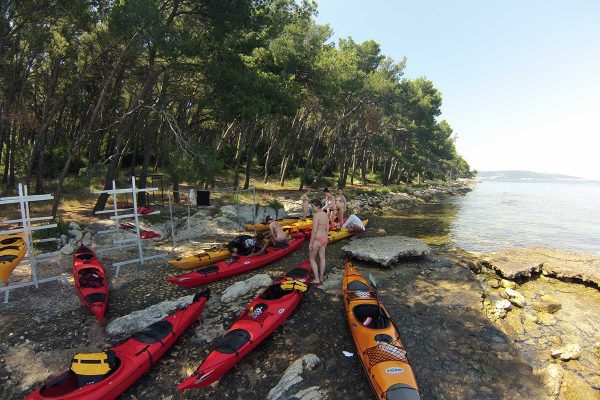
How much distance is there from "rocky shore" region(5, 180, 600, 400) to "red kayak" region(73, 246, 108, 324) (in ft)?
1.20

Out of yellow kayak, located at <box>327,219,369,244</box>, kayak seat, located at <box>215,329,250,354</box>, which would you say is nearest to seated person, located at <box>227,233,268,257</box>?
yellow kayak, located at <box>327,219,369,244</box>

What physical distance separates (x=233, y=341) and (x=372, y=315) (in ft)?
9.59

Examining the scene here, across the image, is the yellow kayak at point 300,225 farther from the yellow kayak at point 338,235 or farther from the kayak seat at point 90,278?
the kayak seat at point 90,278

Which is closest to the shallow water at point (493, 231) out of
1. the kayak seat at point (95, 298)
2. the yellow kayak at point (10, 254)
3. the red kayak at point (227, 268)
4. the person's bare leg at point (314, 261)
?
the red kayak at point (227, 268)

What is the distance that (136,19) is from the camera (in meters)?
10.6

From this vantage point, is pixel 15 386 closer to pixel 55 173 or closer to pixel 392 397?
pixel 392 397

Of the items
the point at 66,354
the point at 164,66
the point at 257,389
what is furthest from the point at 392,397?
the point at 164,66

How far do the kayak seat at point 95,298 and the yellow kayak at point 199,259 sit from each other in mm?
2299

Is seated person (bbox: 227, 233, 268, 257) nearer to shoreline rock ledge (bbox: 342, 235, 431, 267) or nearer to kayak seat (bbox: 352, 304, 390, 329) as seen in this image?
→ shoreline rock ledge (bbox: 342, 235, 431, 267)

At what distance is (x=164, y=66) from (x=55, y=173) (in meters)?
14.9

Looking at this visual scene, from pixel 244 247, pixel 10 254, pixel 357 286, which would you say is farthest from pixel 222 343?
pixel 10 254

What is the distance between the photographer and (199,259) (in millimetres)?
10062

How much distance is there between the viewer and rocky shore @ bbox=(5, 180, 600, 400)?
5.55m

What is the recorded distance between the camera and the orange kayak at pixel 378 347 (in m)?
4.86
